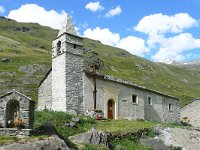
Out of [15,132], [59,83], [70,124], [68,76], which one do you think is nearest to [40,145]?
[15,132]

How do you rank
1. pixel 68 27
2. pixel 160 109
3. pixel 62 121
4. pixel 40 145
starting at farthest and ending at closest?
pixel 160 109 < pixel 68 27 < pixel 62 121 < pixel 40 145

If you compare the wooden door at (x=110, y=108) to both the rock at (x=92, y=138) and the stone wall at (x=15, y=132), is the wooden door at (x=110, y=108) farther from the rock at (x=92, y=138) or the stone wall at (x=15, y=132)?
the stone wall at (x=15, y=132)

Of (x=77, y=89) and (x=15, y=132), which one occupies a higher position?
(x=77, y=89)

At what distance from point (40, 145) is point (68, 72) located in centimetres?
2067

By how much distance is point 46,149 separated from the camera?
22.4 metres

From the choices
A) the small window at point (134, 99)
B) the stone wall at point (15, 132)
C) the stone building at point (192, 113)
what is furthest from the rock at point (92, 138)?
the stone building at point (192, 113)

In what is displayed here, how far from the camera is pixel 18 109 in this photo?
25.8 metres

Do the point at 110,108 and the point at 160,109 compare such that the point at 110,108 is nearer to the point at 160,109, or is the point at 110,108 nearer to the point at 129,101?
the point at 129,101

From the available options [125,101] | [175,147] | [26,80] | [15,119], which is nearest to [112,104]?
[125,101]

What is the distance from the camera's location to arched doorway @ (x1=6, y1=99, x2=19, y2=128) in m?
25.4

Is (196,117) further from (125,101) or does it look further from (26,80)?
(26,80)

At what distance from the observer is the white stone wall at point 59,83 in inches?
1663

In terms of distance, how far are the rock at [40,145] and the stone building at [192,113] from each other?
129 ft

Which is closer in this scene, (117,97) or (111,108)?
(111,108)
